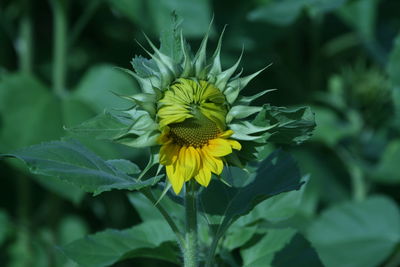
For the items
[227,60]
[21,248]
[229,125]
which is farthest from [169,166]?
[227,60]

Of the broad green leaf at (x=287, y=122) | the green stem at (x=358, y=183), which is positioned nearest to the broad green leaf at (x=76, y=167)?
the broad green leaf at (x=287, y=122)

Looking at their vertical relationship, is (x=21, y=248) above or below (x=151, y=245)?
below

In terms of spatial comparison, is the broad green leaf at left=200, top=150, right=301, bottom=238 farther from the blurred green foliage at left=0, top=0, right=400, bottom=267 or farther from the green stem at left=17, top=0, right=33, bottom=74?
the green stem at left=17, top=0, right=33, bottom=74

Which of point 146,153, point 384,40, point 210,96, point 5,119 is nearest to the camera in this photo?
point 210,96

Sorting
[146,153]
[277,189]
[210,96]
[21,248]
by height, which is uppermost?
[210,96]

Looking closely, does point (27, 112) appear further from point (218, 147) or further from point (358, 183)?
point (218, 147)

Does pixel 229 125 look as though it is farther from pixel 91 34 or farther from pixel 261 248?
pixel 91 34

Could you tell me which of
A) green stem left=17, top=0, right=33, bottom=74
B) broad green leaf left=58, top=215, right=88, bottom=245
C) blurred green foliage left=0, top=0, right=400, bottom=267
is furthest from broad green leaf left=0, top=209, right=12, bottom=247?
green stem left=17, top=0, right=33, bottom=74
